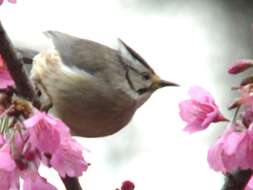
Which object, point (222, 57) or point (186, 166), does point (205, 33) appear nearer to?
point (222, 57)

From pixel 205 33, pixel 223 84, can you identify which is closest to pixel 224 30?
pixel 205 33

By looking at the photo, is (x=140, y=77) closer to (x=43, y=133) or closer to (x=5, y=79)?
(x=5, y=79)

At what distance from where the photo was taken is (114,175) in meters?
7.53

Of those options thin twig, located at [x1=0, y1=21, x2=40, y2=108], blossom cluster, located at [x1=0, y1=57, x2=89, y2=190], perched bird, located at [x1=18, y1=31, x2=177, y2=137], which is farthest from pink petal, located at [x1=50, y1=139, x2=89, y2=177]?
perched bird, located at [x1=18, y1=31, x2=177, y2=137]

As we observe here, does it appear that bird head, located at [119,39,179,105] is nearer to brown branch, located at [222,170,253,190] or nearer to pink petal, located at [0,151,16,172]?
brown branch, located at [222,170,253,190]

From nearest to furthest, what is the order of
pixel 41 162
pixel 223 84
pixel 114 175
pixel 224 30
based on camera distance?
1. pixel 41 162
2. pixel 114 175
3. pixel 223 84
4. pixel 224 30

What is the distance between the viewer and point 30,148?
90.1 inches

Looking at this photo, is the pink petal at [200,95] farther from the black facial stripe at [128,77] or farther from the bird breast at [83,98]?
the black facial stripe at [128,77]

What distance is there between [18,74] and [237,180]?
54 centimetres

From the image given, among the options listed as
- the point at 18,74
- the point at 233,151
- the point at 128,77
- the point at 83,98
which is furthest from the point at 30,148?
the point at 128,77

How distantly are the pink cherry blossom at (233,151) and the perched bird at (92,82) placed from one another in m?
0.99

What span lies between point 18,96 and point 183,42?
679 centimetres

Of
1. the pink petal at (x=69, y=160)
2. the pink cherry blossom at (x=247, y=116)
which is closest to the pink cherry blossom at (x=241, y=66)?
the pink cherry blossom at (x=247, y=116)

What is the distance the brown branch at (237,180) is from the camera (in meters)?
2.27
